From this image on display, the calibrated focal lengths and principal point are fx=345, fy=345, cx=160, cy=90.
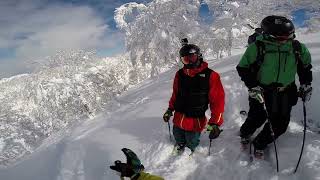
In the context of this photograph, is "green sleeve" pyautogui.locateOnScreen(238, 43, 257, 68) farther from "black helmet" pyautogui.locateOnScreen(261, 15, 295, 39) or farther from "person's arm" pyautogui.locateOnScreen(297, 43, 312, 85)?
"person's arm" pyautogui.locateOnScreen(297, 43, 312, 85)

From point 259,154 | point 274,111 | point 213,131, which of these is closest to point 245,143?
point 259,154

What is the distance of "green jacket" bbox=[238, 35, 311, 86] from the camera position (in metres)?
4.68

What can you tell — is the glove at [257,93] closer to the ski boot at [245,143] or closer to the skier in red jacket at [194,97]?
the skier in red jacket at [194,97]

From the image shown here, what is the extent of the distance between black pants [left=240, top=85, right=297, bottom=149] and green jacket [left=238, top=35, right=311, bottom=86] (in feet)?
0.59

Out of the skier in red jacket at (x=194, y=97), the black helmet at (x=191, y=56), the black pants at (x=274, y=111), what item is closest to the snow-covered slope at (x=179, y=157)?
the black pants at (x=274, y=111)

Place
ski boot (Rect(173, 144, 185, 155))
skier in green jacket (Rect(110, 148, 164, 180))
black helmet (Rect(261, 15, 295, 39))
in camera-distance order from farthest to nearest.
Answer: ski boot (Rect(173, 144, 185, 155)) < black helmet (Rect(261, 15, 295, 39)) < skier in green jacket (Rect(110, 148, 164, 180))

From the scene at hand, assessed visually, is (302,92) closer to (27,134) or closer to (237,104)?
(237,104)

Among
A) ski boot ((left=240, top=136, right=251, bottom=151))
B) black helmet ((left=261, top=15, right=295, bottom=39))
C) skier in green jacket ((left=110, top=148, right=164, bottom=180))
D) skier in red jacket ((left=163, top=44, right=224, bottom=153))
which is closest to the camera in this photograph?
skier in green jacket ((left=110, top=148, right=164, bottom=180))

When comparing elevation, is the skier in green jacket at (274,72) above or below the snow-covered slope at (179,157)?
above

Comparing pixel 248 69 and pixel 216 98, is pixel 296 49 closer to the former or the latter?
pixel 248 69

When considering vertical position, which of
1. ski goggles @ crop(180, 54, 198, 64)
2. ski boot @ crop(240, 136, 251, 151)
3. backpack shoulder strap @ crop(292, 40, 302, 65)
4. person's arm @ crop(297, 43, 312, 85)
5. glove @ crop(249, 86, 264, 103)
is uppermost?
backpack shoulder strap @ crop(292, 40, 302, 65)

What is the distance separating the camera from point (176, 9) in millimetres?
30516

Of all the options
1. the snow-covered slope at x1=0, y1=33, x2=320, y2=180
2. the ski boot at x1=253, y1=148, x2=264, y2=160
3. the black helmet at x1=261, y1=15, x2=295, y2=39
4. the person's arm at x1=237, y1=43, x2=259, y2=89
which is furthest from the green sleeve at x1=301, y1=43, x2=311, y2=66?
the ski boot at x1=253, y1=148, x2=264, y2=160

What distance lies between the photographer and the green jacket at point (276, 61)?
468 centimetres
